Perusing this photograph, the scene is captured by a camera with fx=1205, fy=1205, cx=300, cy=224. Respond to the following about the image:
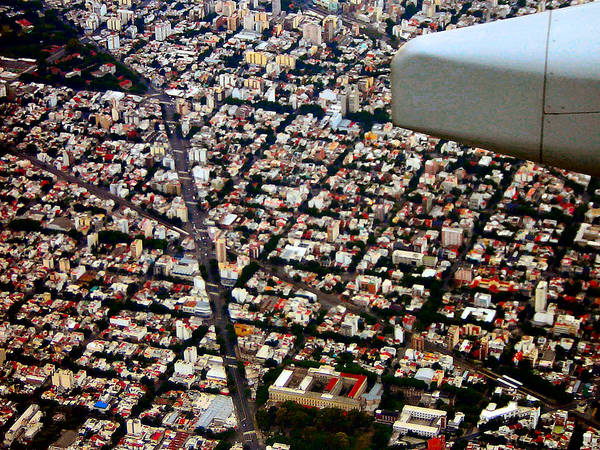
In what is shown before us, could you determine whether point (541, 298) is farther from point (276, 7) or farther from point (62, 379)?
point (276, 7)

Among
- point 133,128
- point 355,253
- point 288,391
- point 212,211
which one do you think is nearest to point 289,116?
point 133,128

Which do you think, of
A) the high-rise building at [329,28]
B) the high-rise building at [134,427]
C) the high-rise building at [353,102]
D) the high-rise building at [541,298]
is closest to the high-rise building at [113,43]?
the high-rise building at [329,28]

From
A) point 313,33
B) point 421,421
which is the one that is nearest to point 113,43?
point 313,33

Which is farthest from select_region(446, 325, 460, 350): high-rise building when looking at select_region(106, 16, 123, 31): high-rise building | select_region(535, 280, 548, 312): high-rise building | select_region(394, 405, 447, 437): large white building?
select_region(106, 16, 123, 31): high-rise building

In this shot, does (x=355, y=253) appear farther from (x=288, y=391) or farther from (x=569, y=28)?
(x=569, y=28)

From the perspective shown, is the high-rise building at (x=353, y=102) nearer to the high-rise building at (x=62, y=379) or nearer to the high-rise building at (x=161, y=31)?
the high-rise building at (x=161, y=31)

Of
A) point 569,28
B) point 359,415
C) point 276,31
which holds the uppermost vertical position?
point 569,28

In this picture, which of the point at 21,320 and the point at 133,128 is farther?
the point at 133,128

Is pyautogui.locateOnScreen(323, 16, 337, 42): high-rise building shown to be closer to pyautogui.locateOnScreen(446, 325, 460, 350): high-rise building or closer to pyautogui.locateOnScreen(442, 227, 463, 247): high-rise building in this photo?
pyautogui.locateOnScreen(442, 227, 463, 247): high-rise building
